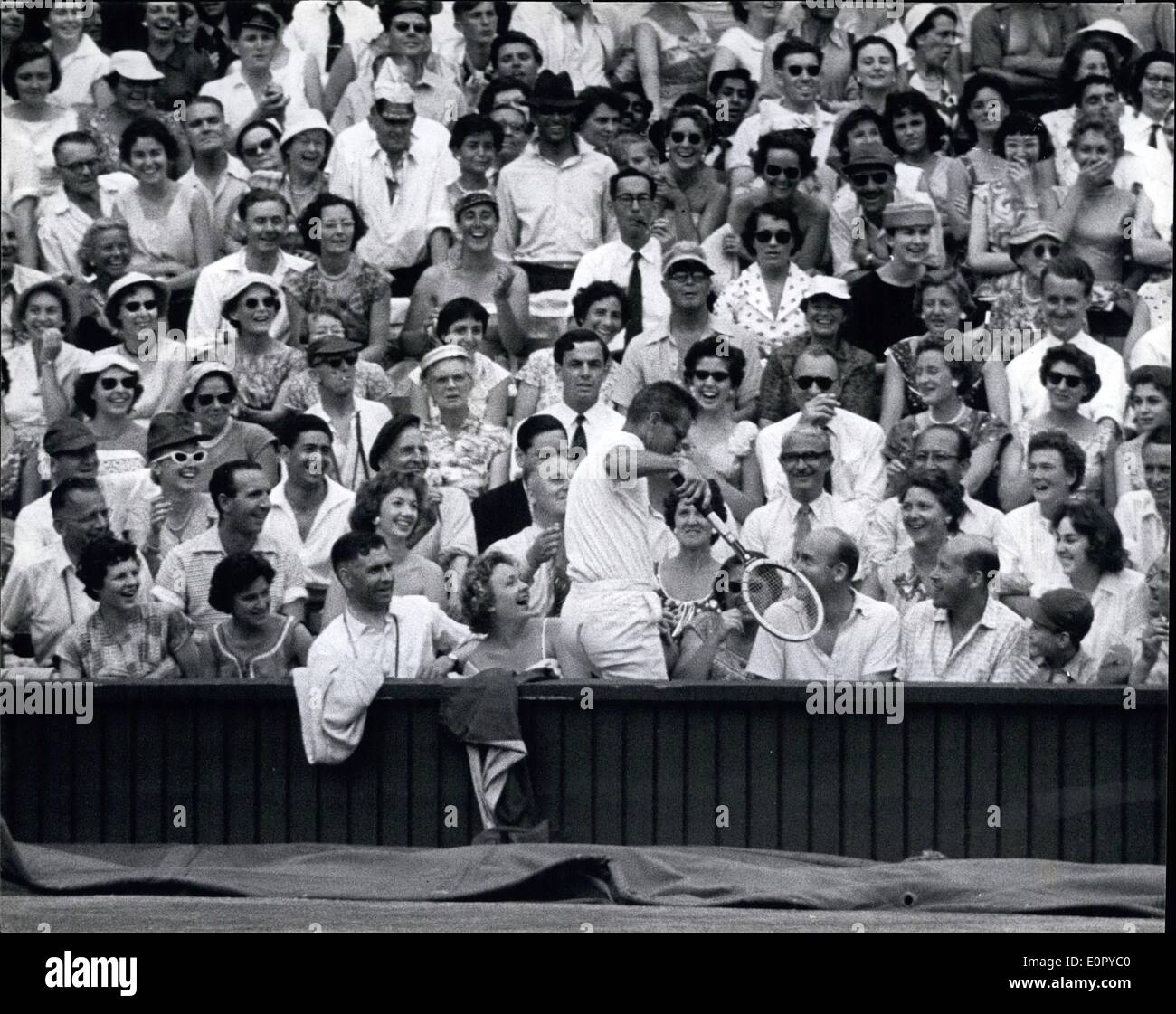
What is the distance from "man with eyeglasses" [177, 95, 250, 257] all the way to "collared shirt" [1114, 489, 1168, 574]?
3.21m

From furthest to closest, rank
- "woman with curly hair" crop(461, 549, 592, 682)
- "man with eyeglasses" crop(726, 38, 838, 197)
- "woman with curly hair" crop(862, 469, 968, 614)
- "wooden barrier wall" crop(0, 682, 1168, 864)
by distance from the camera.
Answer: "man with eyeglasses" crop(726, 38, 838, 197) < "woman with curly hair" crop(862, 469, 968, 614) < "woman with curly hair" crop(461, 549, 592, 682) < "wooden barrier wall" crop(0, 682, 1168, 864)

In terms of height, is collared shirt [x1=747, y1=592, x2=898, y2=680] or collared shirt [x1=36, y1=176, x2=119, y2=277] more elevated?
collared shirt [x1=36, y1=176, x2=119, y2=277]

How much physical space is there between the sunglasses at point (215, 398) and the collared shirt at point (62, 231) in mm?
640

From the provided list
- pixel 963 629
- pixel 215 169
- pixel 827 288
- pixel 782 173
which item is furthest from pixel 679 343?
pixel 215 169

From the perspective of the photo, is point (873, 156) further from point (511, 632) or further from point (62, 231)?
point (62, 231)

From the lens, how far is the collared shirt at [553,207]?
8922mm

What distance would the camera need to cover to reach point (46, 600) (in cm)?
850

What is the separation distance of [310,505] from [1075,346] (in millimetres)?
2675

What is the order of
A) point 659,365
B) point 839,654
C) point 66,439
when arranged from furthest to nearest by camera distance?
point 659,365 → point 66,439 → point 839,654

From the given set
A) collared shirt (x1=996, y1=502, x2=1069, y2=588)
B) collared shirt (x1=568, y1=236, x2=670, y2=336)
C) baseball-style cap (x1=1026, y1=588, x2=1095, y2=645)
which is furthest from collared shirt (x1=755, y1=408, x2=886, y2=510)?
baseball-style cap (x1=1026, y1=588, x2=1095, y2=645)

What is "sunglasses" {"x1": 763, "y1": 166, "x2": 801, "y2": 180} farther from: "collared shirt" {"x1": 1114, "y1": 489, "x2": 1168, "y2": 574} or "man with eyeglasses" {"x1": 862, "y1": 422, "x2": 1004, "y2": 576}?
"collared shirt" {"x1": 1114, "y1": 489, "x2": 1168, "y2": 574}

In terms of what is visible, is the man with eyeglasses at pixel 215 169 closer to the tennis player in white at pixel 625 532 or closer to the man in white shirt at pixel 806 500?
the tennis player in white at pixel 625 532

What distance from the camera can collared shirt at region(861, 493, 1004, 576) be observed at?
28.1 ft
